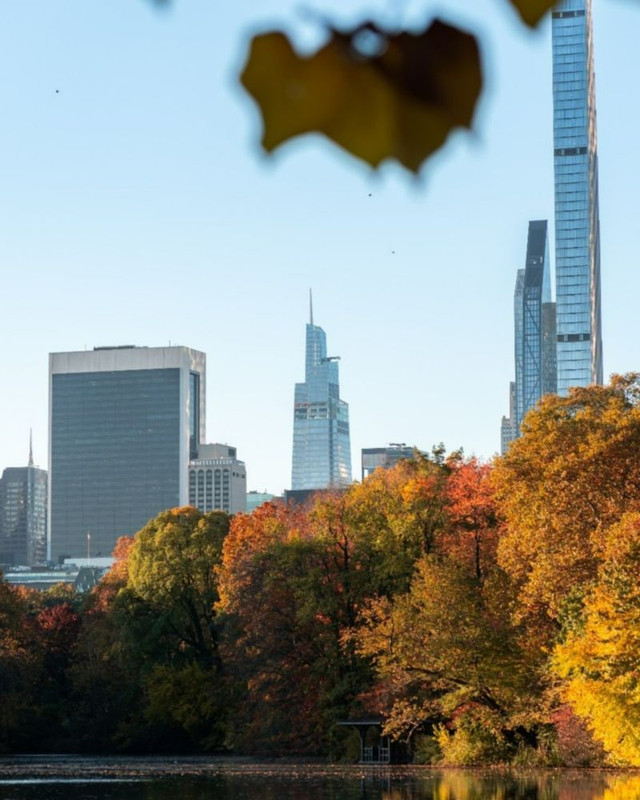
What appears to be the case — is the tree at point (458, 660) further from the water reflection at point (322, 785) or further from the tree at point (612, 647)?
the tree at point (612, 647)

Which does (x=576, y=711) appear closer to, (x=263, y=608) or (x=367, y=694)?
(x=367, y=694)

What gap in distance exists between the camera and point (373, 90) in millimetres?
1313

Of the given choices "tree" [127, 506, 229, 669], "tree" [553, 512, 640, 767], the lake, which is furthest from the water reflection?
"tree" [127, 506, 229, 669]

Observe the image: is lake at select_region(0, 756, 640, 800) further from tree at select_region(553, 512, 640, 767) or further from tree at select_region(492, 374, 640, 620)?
tree at select_region(492, 374, 640, 620)

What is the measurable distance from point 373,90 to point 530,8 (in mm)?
157

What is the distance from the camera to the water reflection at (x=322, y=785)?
31475mm

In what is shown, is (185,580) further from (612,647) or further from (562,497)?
(612,647)

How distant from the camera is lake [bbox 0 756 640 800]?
31.8 m

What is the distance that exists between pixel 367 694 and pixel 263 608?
6.12 metres

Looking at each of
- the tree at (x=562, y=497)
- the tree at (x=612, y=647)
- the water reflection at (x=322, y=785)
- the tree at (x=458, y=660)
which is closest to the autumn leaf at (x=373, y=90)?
the water reflection at (x=322, y=785)

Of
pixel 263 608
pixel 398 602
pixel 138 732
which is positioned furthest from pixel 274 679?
pixel 138 732

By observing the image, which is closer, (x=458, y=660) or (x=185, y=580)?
(x=458, y=660)

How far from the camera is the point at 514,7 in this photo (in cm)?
124

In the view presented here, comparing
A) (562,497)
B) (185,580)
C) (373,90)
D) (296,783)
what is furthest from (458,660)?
(373,90)
